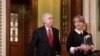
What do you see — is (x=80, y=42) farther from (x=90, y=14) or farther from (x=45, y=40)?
(x=90, y=14)

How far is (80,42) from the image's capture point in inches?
143

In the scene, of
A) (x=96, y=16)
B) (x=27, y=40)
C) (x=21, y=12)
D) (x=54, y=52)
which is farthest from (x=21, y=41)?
(x=54, y=52)

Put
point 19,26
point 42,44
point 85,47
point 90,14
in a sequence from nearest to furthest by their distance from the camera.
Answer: point 85,47 < point 42,44 < point 90,14 < point 19,26

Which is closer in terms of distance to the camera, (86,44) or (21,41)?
(86,44)

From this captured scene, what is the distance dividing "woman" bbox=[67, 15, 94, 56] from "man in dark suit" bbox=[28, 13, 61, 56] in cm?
28

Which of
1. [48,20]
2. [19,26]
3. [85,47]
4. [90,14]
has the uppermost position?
[90,14]

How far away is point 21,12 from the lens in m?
8.09

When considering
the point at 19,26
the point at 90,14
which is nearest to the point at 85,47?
the point at 90,14

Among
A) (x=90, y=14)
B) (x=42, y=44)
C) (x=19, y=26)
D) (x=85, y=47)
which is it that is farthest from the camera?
(x=19, y=26)

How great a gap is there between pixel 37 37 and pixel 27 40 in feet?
14.0

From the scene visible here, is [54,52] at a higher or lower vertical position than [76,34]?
lower

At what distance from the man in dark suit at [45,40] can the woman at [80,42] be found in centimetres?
28

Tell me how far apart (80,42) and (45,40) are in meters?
0.49

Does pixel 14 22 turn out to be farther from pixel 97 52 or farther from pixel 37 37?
pixel 37 37
